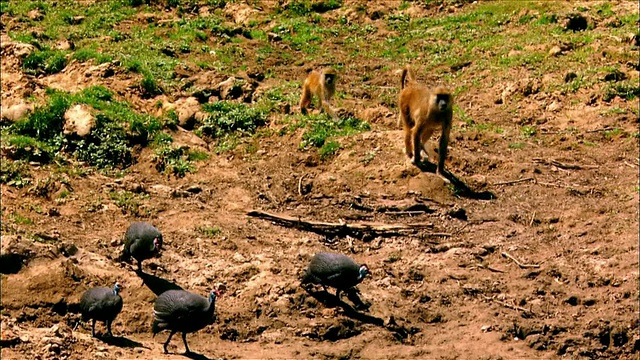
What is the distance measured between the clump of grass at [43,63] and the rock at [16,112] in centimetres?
222

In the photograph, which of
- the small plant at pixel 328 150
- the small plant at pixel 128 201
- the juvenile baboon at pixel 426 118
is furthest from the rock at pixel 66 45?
the juvenile baboon at pixel 426 118

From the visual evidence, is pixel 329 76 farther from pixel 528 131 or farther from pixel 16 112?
pixel 16 112

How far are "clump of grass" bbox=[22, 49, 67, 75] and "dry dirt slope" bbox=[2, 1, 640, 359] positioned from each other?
283mm

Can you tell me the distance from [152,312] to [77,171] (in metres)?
3.60

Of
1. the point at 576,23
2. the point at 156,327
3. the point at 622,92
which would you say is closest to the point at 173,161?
the point at 156,327

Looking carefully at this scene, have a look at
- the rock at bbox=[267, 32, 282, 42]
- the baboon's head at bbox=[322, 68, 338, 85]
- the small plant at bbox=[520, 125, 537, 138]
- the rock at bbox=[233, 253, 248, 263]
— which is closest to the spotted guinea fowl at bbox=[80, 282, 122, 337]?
the rock at bbox=[233, 253, 248, 263]

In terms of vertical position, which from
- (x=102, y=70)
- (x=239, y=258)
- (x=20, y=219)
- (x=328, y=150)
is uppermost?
(x=102, y=70)

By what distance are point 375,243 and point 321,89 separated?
14.3 ft

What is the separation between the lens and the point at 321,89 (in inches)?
547

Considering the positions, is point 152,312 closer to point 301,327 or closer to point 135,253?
point 135,253

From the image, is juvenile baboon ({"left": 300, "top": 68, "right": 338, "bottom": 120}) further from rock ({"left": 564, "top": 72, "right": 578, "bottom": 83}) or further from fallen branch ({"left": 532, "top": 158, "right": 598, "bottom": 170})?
rock ({"left": 564, "top": 72, "right": 578, "bottom": 83})

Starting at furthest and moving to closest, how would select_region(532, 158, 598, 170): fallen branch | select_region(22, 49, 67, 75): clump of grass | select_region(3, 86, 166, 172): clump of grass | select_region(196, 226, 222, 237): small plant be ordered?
select_region(22, 49, 67, 75): clump of grass → select_region(532, 158, 598, 170): fallen branch → select_region(3, 86, 166, 172): clump of grass → select_region(196, 226, 222, 237): small plant

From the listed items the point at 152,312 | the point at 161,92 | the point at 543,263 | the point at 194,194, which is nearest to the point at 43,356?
the point at 152,312

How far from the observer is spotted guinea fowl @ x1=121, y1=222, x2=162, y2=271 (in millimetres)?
8625
